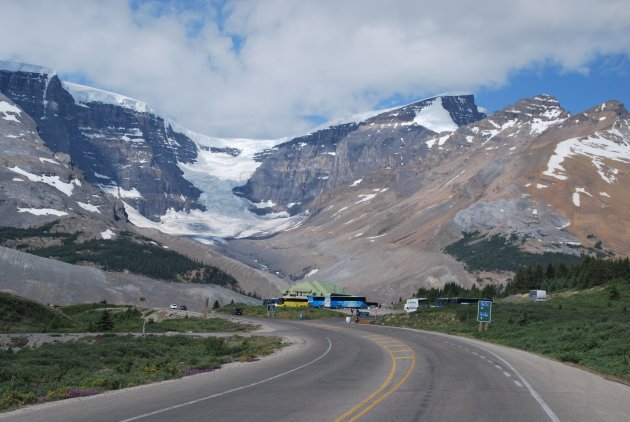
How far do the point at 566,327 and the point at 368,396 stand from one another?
31.0 m

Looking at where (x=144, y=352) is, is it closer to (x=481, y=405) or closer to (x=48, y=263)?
(x=481, y=405)

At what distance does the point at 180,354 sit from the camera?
3859cm

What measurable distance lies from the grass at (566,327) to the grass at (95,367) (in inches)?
653

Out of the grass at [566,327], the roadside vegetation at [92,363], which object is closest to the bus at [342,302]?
the grass at [566,327]

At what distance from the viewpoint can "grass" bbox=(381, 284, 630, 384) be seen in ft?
104

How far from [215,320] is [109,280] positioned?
342ft

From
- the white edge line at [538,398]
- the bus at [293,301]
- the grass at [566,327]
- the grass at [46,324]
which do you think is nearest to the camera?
the white edge line at [538,398]

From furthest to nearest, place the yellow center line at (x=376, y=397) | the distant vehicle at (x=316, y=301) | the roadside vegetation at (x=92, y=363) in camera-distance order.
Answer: the distant vehicle at (x=316, y=301) < the roadside vegetation at (x=92, y=363) < the yellow center line at (x=376, y=397)

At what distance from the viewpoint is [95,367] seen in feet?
102

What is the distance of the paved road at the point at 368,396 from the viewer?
16391 millimetres

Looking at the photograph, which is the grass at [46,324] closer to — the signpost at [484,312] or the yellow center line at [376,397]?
the signpost at [484,312]

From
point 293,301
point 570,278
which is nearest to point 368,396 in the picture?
point 570,278

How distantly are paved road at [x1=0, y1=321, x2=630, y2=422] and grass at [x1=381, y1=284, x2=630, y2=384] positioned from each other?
9.05 ft

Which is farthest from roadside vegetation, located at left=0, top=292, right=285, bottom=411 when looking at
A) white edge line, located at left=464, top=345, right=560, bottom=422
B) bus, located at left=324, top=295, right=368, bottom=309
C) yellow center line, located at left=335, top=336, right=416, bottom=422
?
bus, located at left=324, top=295, right=368, bottom=309
